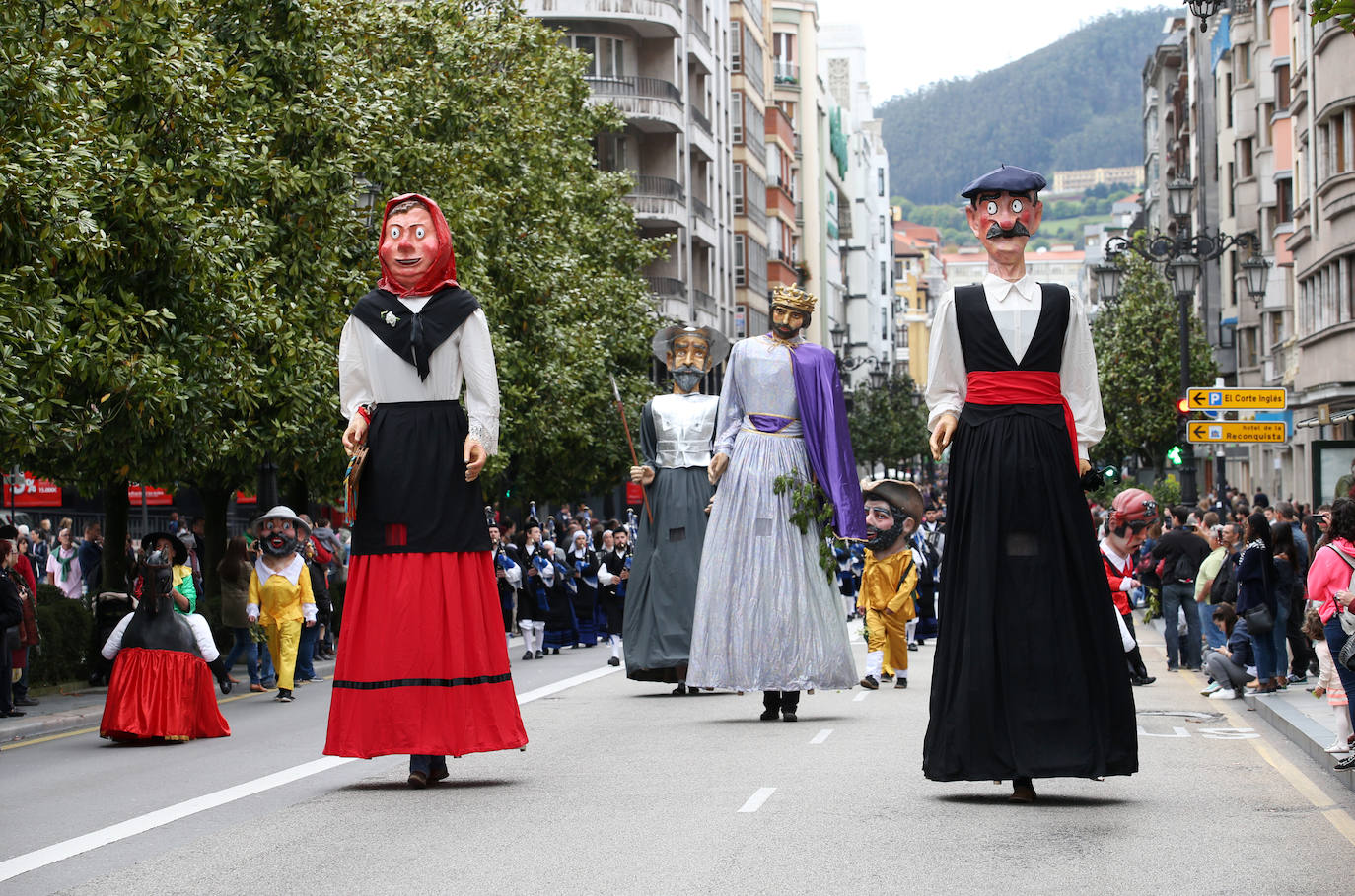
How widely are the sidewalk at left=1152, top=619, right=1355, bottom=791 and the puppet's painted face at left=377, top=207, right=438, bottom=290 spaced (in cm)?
561

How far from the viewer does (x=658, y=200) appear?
222 feet

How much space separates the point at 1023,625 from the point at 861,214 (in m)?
144

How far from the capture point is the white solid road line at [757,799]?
31.4 feet

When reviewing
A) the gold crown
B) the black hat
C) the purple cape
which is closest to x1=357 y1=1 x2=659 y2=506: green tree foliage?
the black hat

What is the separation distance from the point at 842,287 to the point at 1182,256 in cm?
9835

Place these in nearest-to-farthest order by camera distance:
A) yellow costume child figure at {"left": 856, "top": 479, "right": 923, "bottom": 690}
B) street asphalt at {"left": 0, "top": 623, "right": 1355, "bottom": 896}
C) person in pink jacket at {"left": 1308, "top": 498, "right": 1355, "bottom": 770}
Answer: street asphalt at {"left": 0, "top": 623, "right": 1355, "bottom": 896} → person in pink jacket at {"left": 1308, "top": 498, "right": 1355, "bottom": 770} → yellow costume child figure at {"left": 856, "top": 479, "right": 923, "bottom": 690}

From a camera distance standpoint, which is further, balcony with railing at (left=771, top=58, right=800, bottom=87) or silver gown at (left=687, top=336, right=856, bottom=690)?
balcony with railing at (left=771, top=58, right=800, bottom=87)

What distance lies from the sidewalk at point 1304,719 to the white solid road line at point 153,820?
163 inches

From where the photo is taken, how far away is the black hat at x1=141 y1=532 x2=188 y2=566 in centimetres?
1588

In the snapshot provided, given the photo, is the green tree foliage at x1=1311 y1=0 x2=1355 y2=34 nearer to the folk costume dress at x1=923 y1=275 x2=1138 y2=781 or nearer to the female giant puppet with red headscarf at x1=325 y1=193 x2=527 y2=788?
the folk costume dress at x1=923 y1=275 x2=1138 y2=781

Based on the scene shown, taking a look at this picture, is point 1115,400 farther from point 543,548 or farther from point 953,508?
point 953,508

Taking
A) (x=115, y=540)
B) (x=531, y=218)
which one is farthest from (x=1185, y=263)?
(x=115, y=540)

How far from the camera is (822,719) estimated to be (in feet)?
48.1

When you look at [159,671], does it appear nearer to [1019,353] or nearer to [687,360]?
[687,360]
